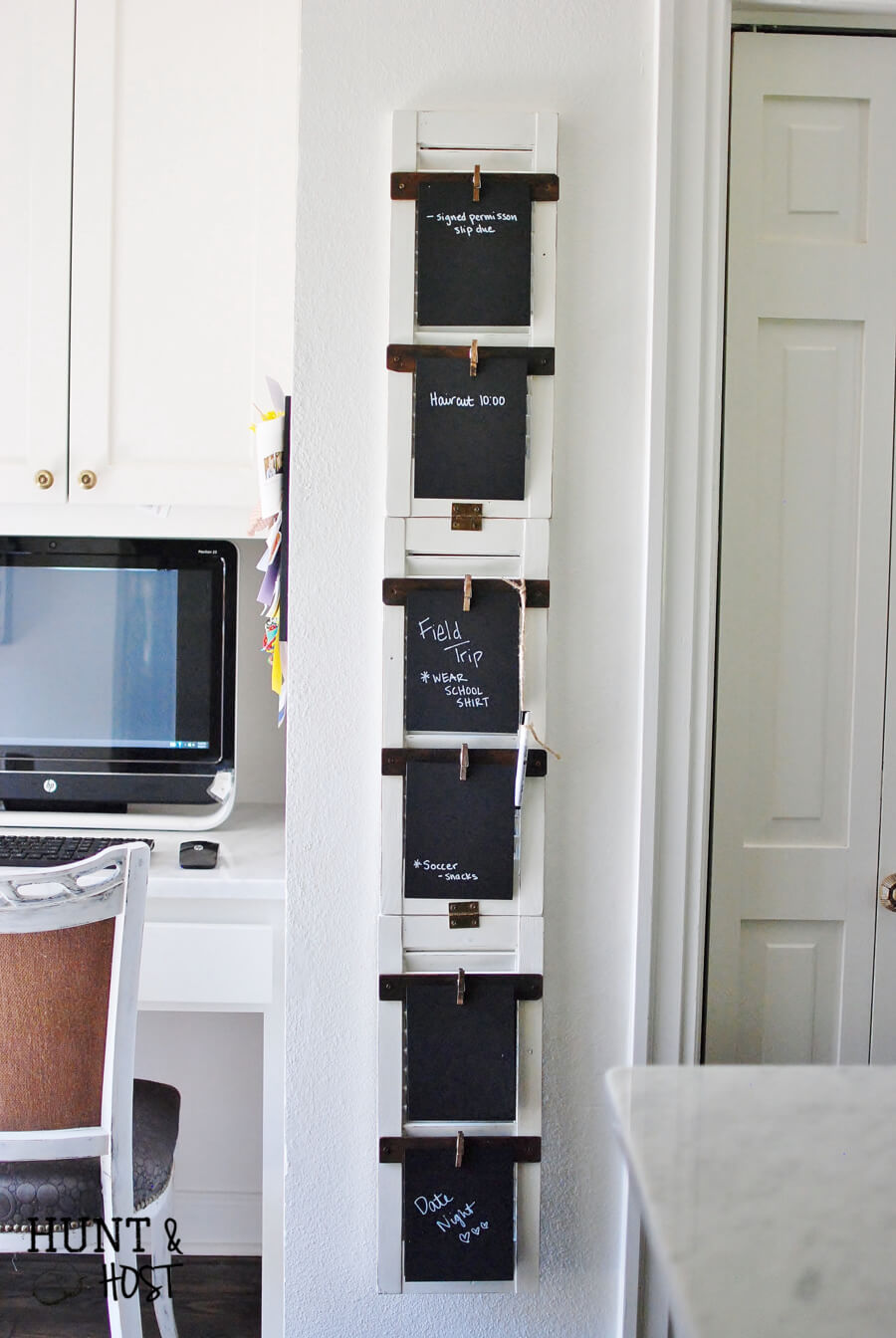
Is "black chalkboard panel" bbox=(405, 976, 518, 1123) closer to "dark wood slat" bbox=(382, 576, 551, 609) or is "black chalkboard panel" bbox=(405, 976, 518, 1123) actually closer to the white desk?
the white desk

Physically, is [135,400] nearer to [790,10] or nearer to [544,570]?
[544,570]

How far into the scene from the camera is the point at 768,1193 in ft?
1.90

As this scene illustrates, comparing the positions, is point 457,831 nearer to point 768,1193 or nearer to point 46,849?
point 46,849

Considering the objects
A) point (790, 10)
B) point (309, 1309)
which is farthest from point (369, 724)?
point (790, 10)

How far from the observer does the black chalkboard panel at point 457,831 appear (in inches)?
54.0

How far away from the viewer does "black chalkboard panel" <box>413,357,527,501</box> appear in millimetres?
1355

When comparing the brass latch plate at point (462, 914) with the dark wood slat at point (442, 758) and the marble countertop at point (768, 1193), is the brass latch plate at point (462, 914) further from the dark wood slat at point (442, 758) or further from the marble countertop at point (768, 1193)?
the marble countertop at point (768, 1193)

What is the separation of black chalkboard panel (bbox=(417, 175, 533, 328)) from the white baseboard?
5.69ft

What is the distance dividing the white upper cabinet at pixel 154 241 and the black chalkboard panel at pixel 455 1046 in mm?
881

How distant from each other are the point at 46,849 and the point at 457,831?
0.66m

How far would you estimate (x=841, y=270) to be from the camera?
4.70ft

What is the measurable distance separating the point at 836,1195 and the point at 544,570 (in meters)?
0.91

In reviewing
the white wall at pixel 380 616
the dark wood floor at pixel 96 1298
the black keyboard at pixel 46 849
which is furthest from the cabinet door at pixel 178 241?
the dark wood floor at pixel 96 1298

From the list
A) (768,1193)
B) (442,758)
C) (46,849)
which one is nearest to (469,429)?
(442,758)
